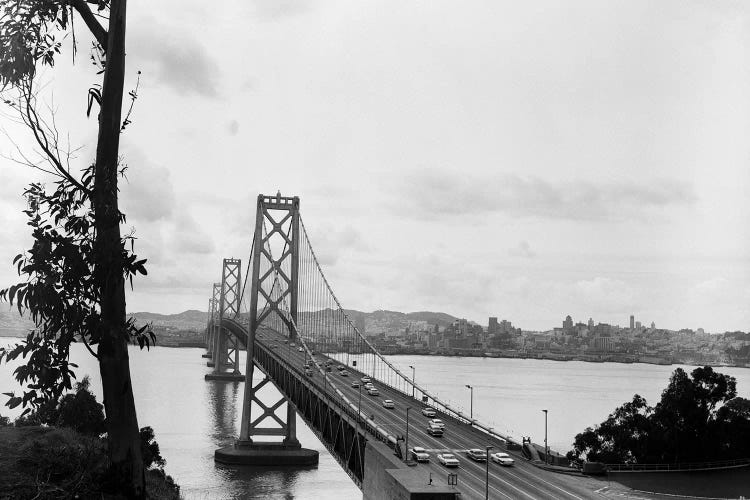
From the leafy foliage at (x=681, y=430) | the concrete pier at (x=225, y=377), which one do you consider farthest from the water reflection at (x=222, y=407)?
the leafy foliage at (x=681, y=430)

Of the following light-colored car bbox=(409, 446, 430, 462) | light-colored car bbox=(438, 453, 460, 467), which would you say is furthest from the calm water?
light-colored car bbox=(438, 453, 460, 467)

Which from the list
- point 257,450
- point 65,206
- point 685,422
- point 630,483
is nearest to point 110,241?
point 65,206

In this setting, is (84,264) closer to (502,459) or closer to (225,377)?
Answer: (502,459)

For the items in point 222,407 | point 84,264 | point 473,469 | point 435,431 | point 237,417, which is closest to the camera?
point 84,264

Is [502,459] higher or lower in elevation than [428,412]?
lower

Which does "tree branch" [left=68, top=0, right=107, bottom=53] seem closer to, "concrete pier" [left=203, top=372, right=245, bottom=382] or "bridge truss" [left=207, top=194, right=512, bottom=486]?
"bridge truss" [left=207, top=194, right=512, bottom=486]

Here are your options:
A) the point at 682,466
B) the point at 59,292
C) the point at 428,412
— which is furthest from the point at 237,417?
the point at 59,292

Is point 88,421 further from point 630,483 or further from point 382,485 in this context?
point 630,483
